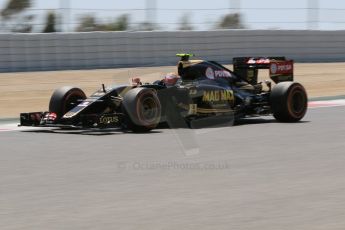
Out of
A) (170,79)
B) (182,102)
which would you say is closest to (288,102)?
(182,102)

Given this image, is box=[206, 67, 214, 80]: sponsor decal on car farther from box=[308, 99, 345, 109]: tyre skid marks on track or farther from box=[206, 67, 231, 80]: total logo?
box=[308, 99, 345, 109]: tyre skid marks on track

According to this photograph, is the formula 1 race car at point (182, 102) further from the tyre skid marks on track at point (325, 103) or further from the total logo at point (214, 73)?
the tyre skid marks on track at point (325, 103)

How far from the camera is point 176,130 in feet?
40.8

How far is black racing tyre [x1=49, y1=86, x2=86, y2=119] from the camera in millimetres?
12766

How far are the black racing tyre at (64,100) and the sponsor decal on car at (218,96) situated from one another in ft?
6.66

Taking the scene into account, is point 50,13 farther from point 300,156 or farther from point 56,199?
point 56,199

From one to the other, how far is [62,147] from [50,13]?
45.2 feet

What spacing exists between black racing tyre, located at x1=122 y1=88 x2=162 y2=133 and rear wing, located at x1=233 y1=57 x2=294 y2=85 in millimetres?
2390

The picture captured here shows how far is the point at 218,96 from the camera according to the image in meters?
13.1

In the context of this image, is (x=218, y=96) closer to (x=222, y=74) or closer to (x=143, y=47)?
(x=222, y=74)

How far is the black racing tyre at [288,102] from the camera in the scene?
1323 centimetres

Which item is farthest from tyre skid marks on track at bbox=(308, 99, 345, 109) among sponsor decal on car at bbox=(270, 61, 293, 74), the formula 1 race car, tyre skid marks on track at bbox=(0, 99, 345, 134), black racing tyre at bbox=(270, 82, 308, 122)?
black racing tyre at bbox=(270, 82, 308, 122)

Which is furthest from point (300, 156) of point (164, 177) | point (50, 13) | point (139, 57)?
point (50, 13)

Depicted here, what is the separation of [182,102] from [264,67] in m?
2.26
